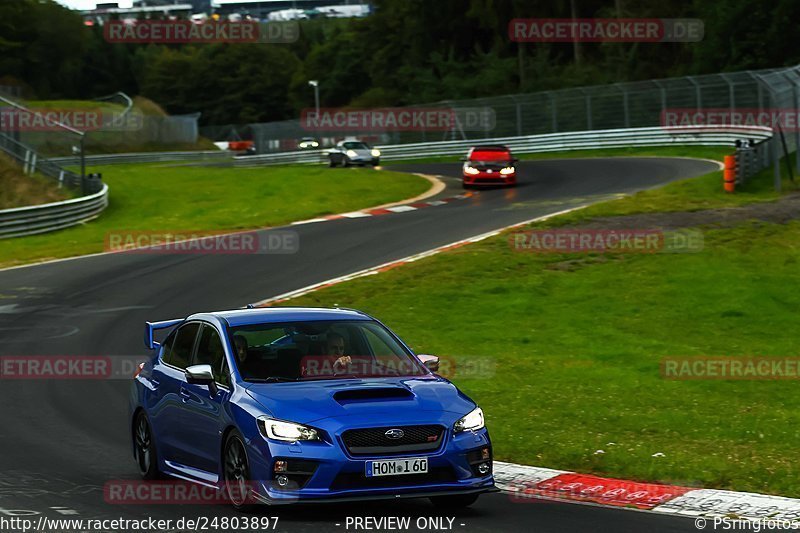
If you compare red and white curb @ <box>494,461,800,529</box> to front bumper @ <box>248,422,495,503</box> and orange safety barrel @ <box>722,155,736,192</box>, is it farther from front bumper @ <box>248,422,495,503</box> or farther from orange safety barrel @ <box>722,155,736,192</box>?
orange safety barrel @ <box>722,155,736,192</box>

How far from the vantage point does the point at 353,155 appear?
58.7m

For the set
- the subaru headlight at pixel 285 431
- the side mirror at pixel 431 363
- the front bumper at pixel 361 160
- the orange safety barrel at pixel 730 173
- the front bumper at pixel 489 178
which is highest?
the side mirror at pixel 431 363

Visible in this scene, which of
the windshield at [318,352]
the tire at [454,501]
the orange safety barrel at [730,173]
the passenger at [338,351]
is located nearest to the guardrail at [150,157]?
the orange safety barrel at [730,173]

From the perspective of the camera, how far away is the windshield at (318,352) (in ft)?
30.4

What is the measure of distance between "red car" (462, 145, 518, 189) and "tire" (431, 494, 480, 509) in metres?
33.4

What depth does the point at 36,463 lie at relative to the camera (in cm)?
1113

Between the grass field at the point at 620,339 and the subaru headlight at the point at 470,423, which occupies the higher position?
the subaru headlight at the point at 470,423

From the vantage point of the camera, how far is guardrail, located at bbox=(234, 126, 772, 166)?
168 ft

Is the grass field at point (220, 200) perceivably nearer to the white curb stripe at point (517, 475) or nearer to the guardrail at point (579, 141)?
the guardrail at point (579, 141)

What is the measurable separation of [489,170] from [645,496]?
3290 cm

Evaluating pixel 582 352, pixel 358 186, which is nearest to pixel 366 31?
pixel 358 186

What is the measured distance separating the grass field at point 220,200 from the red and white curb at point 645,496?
2070 cm

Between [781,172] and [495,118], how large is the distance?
28.7 m

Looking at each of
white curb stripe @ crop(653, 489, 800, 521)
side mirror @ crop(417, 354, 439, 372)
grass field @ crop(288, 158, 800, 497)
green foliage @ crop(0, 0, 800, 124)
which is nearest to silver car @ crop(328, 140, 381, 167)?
green foliage @ crop(0, 0, 800, 124)
